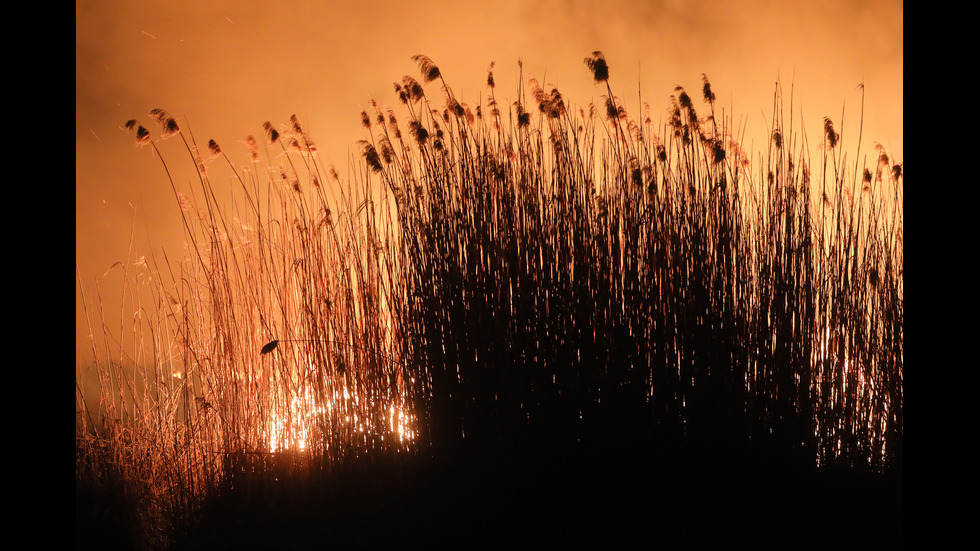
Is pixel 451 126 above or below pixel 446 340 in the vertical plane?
above

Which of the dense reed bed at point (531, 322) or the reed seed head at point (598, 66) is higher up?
the reed seed head at point (598, 66)

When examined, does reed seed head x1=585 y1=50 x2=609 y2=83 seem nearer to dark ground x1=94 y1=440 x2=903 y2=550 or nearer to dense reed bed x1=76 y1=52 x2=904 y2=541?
dense reed bed x1=76 y1=52 x2=904 y2=541

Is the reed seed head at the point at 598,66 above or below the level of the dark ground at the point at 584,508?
above

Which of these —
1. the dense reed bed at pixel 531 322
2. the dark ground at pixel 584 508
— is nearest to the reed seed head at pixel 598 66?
the dense reed bed at pixel 531 322

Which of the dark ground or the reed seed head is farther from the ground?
the reed seed head

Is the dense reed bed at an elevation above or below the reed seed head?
below

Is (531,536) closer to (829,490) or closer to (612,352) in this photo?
(612,352)

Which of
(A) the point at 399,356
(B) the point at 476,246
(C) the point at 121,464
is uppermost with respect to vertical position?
(B) the point at 476,246

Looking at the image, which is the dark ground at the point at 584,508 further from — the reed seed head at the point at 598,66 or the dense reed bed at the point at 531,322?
the reed seed head at the point at 598,66

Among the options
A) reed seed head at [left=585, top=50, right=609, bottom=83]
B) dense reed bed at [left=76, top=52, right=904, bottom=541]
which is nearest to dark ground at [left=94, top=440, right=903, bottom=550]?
dense reed bed at [left=76, top=52, right=904, bottom=541]

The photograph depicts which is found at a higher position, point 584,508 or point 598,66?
point 598,66

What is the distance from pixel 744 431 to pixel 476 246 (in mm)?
1024

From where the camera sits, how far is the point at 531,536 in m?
2.07
